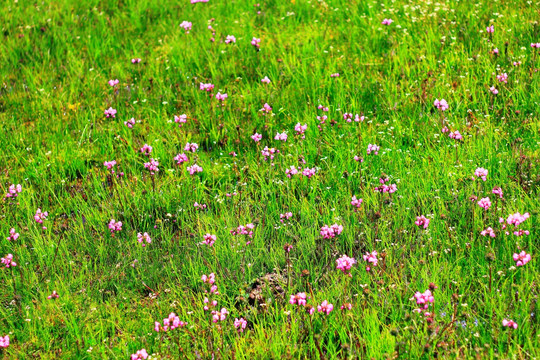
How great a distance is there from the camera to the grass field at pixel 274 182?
3441 millimetres

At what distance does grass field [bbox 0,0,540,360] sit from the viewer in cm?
344

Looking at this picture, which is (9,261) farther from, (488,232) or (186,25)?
(186,25)

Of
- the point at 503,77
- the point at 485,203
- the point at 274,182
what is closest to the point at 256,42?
the point at 274,182

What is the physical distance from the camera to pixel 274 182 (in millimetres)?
4719

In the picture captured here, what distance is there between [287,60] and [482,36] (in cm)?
210

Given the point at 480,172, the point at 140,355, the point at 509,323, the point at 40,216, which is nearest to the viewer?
the point at 509,323

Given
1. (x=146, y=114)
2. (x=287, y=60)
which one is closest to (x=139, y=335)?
(x=146, y=114)

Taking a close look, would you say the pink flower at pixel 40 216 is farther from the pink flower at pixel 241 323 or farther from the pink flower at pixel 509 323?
the pink flower at pixel 509 323

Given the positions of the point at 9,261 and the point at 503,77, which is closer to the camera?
the point at 9,261

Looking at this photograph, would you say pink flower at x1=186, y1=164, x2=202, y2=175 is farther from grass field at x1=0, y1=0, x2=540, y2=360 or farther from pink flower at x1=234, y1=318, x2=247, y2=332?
pink flower at x1=234, y1=318, x2=247, y2=332

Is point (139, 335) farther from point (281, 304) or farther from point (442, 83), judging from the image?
point (442, 83)

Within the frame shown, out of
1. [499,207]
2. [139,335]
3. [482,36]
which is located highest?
[482,36]

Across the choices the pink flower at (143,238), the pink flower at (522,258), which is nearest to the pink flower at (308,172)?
the pink flower at (143,238)

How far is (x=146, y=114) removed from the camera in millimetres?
5875
